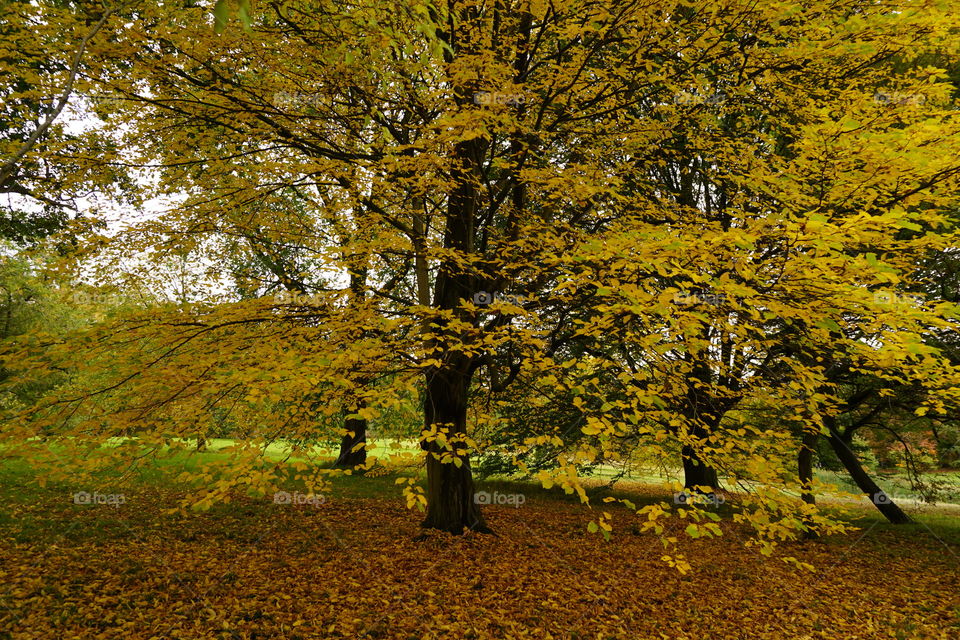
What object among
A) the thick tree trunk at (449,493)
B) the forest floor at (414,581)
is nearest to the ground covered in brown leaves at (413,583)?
the forest floor at (414,581)

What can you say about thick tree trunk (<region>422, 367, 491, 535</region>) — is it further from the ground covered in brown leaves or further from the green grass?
the green grass

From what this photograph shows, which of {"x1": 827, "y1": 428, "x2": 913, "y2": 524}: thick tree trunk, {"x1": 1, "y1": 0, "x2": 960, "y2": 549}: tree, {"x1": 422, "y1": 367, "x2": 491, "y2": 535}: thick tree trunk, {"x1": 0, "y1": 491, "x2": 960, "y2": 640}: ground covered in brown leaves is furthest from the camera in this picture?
{"x1": 827, "y1": 428, "x2": 913, "y2": 524}: thick tree trunk

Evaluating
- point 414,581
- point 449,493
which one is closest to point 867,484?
point 449,493

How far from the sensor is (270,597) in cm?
554

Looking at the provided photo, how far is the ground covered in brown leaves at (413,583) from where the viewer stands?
511 centimetres

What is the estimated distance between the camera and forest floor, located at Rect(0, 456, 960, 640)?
512cm

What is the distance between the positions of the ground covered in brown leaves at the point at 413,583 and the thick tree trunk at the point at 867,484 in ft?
4.15

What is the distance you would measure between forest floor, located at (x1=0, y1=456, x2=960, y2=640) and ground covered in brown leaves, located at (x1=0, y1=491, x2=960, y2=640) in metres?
0.03

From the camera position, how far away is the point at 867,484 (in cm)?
1120

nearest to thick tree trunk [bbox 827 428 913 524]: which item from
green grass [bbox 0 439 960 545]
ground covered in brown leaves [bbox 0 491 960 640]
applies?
green grass [bbox 0 439 960 545]

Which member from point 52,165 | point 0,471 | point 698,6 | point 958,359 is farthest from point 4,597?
point 958,359

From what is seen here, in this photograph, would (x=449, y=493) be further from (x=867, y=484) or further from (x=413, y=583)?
(x=867, y=484)

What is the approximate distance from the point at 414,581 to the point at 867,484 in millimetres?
11617

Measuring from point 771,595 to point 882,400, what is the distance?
5.42 metres
